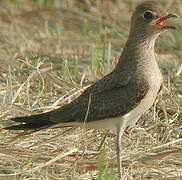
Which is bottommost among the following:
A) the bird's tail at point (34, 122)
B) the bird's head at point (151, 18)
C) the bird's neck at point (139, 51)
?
the bird's tail at point (34, 122)

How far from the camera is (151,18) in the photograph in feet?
15.5

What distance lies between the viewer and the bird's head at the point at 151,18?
4.69 m

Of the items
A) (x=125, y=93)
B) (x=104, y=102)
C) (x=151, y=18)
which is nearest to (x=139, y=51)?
(x=151, y=18)

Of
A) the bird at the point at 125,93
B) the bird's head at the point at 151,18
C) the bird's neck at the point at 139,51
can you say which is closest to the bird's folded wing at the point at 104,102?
the bird at the point at 125,93

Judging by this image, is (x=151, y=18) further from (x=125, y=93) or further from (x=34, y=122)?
(x=34, y=122)

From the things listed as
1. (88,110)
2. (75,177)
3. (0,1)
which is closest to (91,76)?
(88,110)

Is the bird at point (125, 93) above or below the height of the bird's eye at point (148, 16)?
below

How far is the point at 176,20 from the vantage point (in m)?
8.51

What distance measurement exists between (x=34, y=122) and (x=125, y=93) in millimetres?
909

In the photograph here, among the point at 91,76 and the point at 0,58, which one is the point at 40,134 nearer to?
the point at 91,76

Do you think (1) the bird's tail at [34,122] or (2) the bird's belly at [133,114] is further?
(1) the bird's tail at [34,122]

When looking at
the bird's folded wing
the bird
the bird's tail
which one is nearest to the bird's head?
the bird

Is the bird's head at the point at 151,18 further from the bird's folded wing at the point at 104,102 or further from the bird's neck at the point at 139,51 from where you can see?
the bird's folded wing at the point at 104,102

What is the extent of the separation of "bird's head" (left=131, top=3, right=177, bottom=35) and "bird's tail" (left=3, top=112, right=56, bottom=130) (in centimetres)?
126
